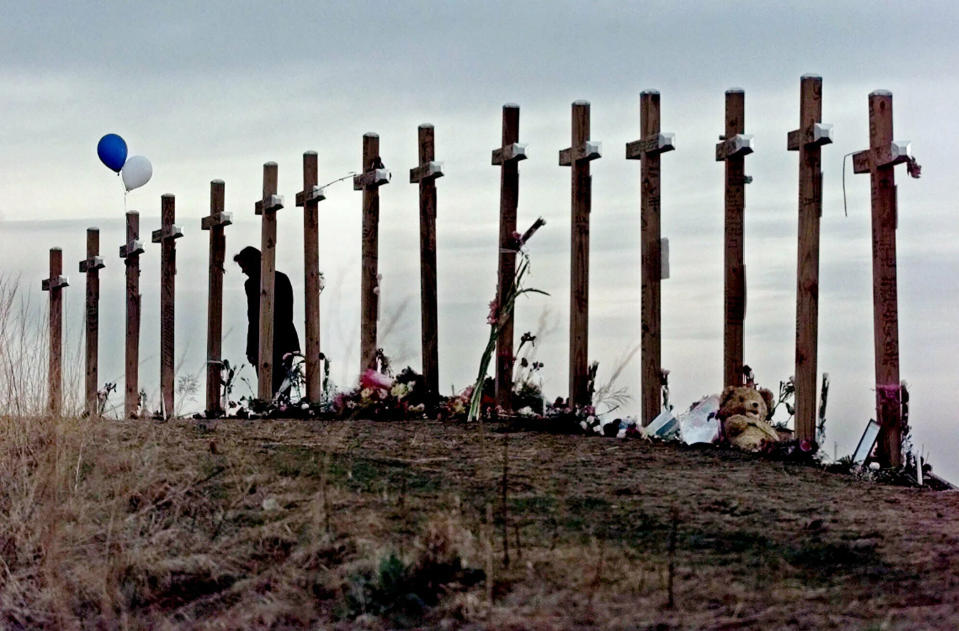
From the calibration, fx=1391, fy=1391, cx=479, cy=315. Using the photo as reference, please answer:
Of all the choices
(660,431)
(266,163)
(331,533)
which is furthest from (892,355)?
(266,163)

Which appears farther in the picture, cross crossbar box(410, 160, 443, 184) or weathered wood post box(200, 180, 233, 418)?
weathered wood post box(200, 180, 233, 418)

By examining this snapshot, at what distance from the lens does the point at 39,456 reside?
746cm

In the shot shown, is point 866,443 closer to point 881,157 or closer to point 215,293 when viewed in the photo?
point 881,157

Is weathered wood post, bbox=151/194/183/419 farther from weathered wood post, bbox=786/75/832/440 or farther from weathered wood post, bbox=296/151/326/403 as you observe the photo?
weathered wood post, bbox=786/75/832/440

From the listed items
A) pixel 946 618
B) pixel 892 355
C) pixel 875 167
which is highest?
pixel 875 167

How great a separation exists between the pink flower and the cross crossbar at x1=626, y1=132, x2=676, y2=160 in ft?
8.27

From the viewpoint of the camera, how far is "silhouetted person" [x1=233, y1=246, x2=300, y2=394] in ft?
44.2

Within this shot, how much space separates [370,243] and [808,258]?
4199 mm

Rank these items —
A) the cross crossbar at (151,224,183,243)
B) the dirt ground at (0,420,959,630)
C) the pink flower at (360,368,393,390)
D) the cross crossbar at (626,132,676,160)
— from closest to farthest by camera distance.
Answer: the dirt ground at (0,420,959,630), the cross crossbar at (626,132,676,160), the pink flower at (360,368,393,390), the cross crossbar at (151,224,183,243)

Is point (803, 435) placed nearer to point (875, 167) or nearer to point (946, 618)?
point (875, 167)

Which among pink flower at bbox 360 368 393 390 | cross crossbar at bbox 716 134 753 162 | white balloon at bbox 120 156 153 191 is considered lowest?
pink flower at bbox 360 368 393 390

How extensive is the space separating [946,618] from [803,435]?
482cm

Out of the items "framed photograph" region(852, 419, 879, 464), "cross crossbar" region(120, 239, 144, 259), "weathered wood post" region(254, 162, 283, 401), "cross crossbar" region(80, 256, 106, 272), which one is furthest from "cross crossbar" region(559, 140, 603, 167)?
"cross crossbar" region(80, 256, 106, 272)

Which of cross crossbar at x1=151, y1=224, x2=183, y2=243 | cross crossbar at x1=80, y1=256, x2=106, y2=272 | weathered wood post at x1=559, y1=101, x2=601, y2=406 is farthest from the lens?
cross crossbar at x1=80, y1=256, x2=106, y2=272
